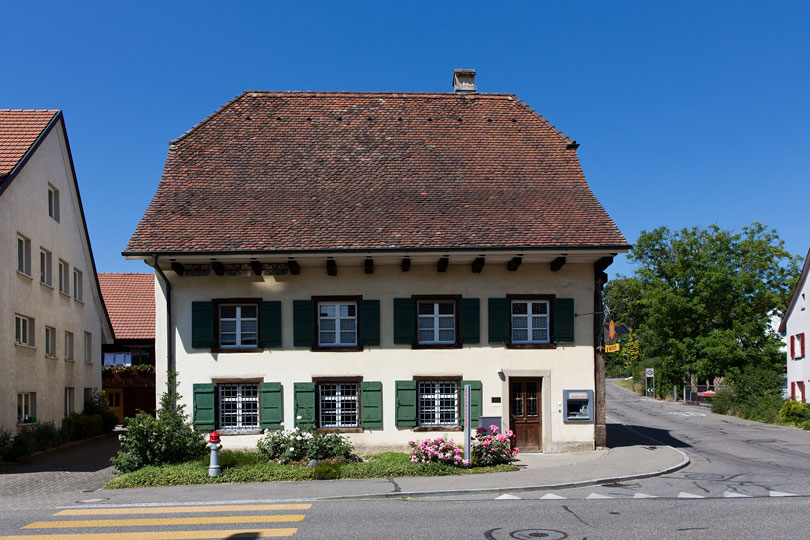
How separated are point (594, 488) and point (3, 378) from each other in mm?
15831

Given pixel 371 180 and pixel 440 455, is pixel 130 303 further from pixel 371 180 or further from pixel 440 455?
pixel 440 455

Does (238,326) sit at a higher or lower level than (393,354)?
higher

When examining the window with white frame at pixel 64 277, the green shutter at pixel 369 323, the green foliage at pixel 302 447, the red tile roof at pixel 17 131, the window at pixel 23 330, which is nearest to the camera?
the green foliage at pixel 302 447

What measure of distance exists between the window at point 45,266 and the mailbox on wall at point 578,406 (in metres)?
17.1

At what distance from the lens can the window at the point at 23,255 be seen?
76.3ft

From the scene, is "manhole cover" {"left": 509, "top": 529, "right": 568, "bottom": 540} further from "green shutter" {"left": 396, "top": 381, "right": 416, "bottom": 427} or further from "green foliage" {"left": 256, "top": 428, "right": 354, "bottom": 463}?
"green shutter" {"left": 396, "top": 381, "right": 416, "bottom": 427}

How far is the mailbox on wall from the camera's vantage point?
64.2 feet

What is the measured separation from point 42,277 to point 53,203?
3.02 m

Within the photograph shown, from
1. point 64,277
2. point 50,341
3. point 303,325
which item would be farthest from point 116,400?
point 303,325

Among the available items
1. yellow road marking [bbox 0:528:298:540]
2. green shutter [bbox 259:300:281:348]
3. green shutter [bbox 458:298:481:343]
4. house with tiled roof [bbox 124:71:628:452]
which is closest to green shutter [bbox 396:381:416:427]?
house with tiled roof [bbox 124:71:628:452]

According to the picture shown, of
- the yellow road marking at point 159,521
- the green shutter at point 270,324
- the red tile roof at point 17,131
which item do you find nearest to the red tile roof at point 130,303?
the red tile roof at point 17,131

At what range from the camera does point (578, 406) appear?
19719 mm

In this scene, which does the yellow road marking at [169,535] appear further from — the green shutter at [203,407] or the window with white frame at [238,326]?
the window with white frame at [238,326]

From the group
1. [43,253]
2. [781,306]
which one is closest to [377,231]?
[43,253]
